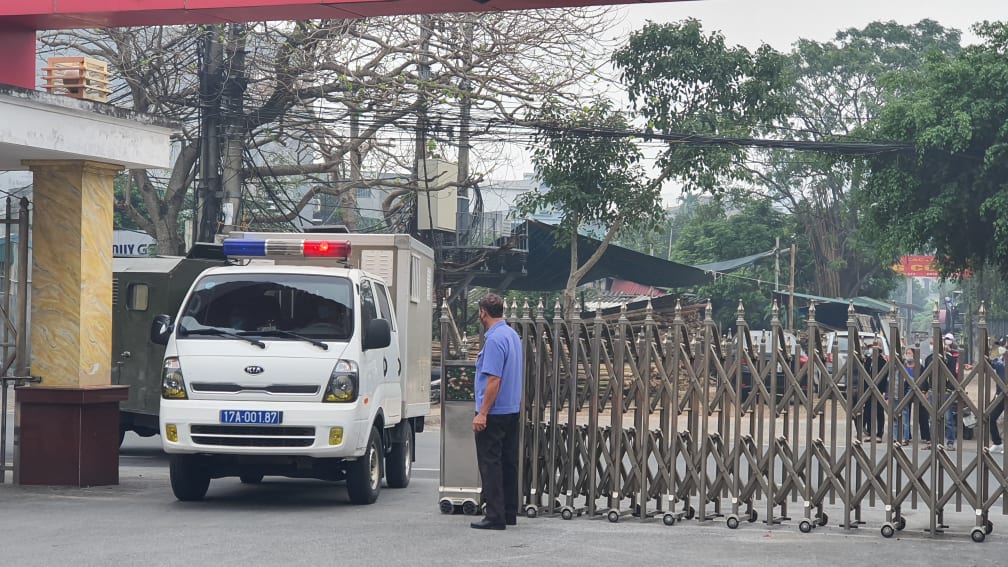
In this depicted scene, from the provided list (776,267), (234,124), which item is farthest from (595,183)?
(776,267)

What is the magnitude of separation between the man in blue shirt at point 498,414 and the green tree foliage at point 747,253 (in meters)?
39.7

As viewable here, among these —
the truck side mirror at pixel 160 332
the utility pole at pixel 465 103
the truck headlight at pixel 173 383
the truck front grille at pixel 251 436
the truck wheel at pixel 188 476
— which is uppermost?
the utility pole at pixel 465 103

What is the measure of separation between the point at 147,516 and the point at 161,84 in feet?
49.2

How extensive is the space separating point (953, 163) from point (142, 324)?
15.8 meters

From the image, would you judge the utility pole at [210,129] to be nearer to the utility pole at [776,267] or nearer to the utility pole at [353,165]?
the utility pole at [353,165]

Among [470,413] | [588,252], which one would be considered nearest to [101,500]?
[470,413]

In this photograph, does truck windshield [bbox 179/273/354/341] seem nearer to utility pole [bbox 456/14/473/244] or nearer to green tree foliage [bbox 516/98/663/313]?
utility pole [bbox 456/14/473/244]

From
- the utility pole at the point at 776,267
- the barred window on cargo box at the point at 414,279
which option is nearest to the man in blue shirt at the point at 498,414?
the barred window on cargo box at the point at 414,279

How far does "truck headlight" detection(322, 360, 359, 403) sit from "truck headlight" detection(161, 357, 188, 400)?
1.17m

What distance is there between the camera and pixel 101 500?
11086 millimetres

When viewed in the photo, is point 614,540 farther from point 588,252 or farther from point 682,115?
point 588,252

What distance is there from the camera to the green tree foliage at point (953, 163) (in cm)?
2312

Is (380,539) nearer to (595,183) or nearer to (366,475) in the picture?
(366,475)

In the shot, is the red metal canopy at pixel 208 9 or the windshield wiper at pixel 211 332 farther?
the windshield wiper at pixel 211 332
